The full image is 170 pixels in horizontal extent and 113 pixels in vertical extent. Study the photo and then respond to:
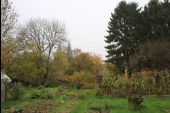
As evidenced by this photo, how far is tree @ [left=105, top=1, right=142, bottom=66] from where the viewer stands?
158ft

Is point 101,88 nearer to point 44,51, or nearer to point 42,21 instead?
point 44,51

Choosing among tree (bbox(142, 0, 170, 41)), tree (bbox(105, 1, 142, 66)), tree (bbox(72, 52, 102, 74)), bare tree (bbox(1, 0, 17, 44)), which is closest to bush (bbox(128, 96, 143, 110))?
bare tree (bbox(1, 0, 17, 44))

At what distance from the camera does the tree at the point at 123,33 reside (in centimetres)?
4809

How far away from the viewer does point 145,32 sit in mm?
→ 47031

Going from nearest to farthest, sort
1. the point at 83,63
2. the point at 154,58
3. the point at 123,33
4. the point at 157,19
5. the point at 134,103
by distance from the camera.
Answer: the point at 134,103
the point at 154,58
the point at 157,19
the point at 123,33
the point at 83,63

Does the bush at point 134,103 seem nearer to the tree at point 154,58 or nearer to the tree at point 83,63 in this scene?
the tree at point 154,58

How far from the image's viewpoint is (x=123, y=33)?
50.0 metres

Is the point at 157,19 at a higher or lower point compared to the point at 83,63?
higher

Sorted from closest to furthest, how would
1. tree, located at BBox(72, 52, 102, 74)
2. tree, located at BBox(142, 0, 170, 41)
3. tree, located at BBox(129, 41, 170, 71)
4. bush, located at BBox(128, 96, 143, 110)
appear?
bush, located at BBox(128, 96, 143, 110)
tree, located at BBox(129, 41, 170, 71)
tree, located at BBox(142, 0, 170, 41)
tree, located at BBox(72, 52, 102, 74)

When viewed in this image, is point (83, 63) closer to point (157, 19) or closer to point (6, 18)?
point (157, 19)

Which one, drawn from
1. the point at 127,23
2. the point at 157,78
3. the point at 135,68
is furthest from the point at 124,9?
the point at 157,78

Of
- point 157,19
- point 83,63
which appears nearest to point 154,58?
point 157,19

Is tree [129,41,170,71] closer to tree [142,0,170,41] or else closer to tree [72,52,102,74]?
tree [142,0,170,41]

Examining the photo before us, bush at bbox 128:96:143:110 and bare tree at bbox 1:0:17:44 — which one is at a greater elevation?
bare tree at bbox 1:0:17:44
